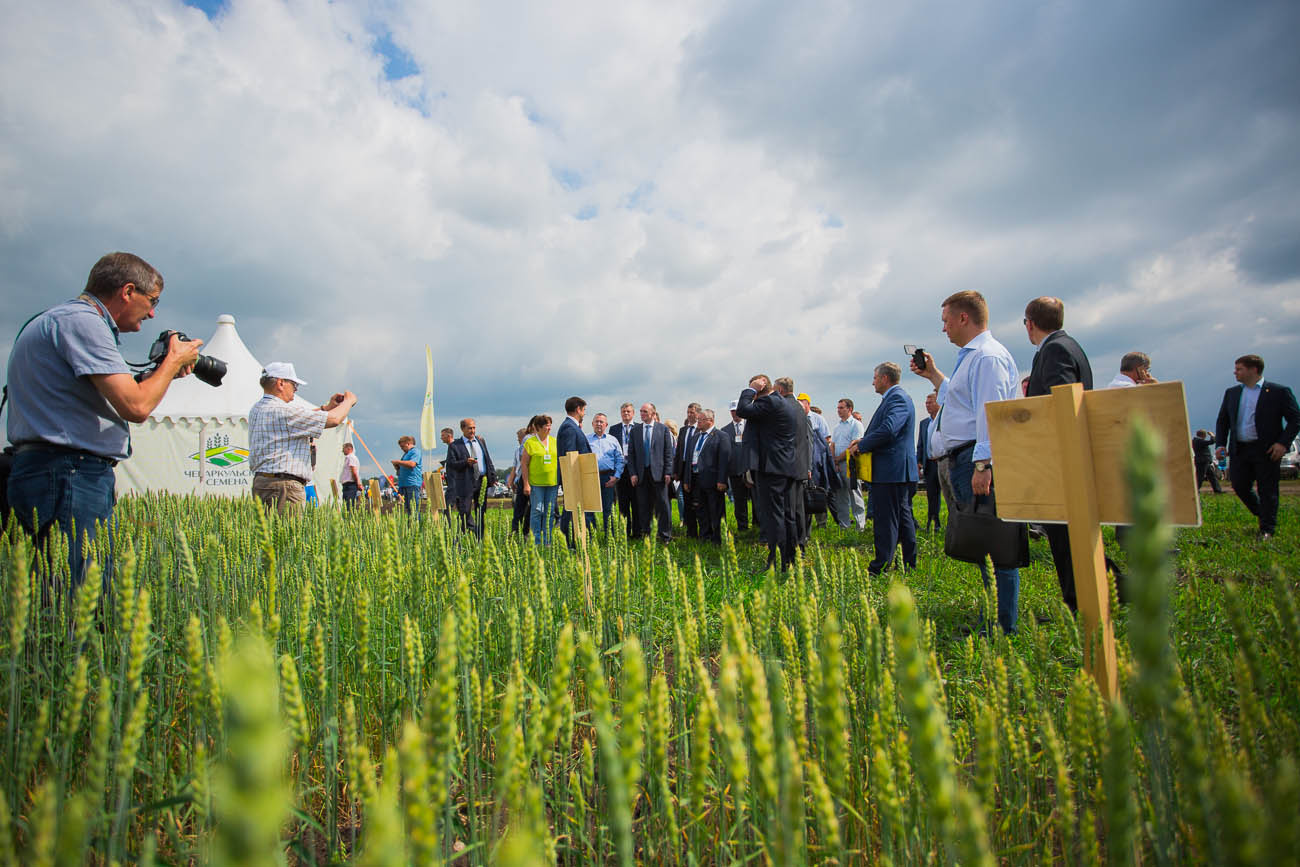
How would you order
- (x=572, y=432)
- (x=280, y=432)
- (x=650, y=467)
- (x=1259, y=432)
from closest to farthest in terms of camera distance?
(x=280, y=432), (x=1259, y=432), (x=572, y=432), (x=650, y=467)

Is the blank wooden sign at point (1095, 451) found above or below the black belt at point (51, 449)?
below

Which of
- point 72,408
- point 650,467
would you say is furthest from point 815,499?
point 72,408

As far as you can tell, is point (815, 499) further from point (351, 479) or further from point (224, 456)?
point (224, 456)

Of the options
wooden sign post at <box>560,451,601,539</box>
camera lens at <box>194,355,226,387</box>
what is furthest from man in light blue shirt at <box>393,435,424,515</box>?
wooden sign post at <box>560,451,601,539</box>

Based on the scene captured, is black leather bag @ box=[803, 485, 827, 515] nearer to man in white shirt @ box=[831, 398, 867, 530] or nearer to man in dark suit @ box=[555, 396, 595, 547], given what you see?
man in white shirt @ box=[831, 398, 867, 530]

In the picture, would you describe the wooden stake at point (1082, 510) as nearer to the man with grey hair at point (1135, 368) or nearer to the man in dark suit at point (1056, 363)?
the man in dark suit at point (1056, 363)

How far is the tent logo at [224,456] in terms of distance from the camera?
13578mm

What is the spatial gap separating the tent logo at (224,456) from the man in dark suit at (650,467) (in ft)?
31.9

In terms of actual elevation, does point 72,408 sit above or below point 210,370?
below

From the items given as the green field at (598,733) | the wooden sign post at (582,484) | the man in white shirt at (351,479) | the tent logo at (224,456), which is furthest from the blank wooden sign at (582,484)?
the tent logo at (224,456)

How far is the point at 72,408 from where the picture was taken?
8.30 feet

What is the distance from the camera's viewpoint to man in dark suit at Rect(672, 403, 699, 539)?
31.7 ft

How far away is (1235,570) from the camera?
493cm

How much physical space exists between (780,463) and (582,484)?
2507 mm
